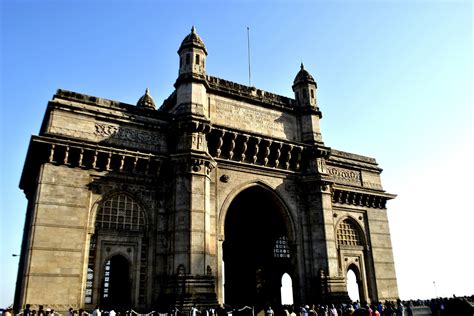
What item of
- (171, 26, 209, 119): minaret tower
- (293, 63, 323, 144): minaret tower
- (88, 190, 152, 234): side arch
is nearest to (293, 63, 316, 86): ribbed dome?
(293, 63, 323, 144): minaret tower

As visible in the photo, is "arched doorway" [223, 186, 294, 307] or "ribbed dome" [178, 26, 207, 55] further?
"arched doorway" [223, 186, 294, 307]

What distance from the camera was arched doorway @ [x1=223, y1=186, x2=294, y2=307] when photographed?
3041 centimetres

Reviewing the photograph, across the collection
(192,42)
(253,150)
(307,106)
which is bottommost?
(253,150)

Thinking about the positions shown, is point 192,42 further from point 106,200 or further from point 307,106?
point 106,200

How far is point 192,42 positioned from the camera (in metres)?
24.4

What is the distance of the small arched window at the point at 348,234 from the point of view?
93.8 feet

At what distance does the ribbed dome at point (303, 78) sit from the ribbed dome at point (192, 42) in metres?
7.63

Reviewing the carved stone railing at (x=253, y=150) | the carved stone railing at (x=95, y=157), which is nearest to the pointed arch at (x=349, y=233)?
the carved stone railing at (x=253, y=150)

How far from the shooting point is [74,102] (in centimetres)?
2122

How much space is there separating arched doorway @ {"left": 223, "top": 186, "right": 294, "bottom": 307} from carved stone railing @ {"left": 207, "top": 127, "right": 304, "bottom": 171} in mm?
4899

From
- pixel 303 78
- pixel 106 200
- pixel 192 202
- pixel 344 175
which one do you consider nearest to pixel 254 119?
pixel 303 78

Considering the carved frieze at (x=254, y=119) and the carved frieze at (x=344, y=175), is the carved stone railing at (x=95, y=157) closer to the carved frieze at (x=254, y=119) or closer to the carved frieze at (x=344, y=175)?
the carved frieze at (x=254, y=119)

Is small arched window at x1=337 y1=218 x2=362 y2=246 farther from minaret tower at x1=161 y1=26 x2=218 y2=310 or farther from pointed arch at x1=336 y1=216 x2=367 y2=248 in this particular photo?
minaret tower at x1=161 y1=26 x2=218 y2=310

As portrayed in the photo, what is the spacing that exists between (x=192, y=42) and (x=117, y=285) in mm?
14172
